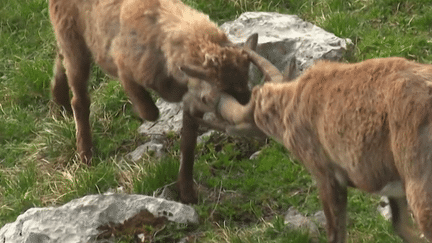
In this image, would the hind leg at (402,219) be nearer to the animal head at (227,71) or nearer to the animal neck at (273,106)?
the animal neck at (273,106)

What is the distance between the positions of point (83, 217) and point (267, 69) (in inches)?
74.2

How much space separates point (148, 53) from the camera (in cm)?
711

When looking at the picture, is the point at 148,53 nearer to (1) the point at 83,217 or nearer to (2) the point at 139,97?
(2) the point at 139,97

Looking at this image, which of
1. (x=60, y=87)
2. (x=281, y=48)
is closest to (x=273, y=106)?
(x=281, y=48)

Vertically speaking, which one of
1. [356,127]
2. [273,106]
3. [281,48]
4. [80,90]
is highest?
[356,127]

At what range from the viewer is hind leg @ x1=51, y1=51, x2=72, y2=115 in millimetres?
8703

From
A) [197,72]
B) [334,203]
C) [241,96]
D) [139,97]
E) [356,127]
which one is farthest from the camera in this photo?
[139,97]

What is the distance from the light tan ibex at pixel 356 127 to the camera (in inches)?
190

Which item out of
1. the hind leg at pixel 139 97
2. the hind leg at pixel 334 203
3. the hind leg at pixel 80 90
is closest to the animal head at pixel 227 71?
the hind leg at pixel 139 97

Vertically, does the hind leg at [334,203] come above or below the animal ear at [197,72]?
below

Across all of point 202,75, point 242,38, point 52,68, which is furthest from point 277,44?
point 52,68

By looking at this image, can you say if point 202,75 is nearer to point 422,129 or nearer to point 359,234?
point 359,234

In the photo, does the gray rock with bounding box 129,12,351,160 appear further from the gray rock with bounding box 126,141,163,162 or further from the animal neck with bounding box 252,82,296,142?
the animal neck with bounding box 252,82,296,142

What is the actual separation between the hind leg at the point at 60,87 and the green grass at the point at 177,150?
0.54 ft
